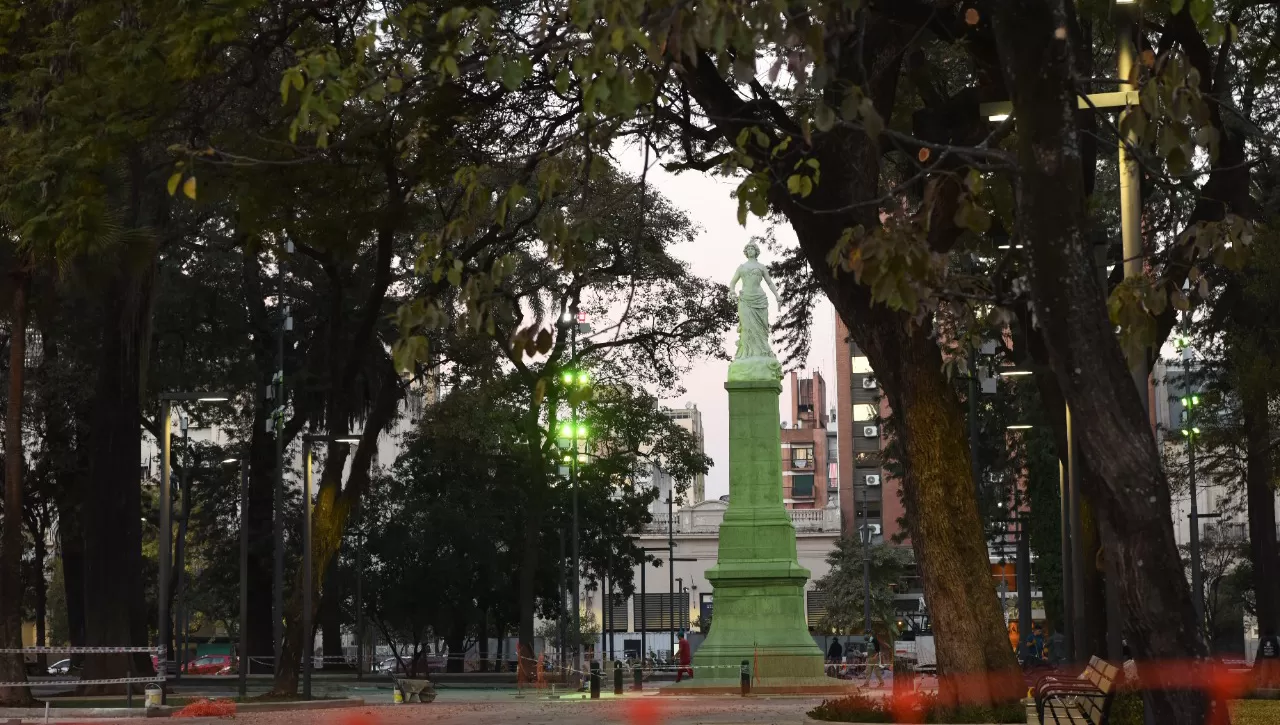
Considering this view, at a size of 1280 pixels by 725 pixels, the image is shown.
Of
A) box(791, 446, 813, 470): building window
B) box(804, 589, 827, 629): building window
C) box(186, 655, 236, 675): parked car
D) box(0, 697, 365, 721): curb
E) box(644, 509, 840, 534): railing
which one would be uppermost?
box(791, 446, 813, 470): building window

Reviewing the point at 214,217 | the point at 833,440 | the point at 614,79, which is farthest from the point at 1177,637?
the point at 833,440

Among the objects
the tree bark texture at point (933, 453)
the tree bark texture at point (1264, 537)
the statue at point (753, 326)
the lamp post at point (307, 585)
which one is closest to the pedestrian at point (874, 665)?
the statue at point (753, 326)

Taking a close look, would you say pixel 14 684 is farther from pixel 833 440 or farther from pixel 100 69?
pixel 833 440

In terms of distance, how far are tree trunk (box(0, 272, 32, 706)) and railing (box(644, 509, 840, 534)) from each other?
75.3 meters

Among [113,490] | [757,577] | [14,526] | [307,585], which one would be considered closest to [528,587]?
[757,577]

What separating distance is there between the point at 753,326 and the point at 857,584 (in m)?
49.7

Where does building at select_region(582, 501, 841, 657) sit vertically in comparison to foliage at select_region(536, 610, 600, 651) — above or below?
above

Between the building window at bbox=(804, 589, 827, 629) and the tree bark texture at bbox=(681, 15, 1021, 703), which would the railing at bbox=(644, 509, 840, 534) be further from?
the tree bark texture at bbox=(681, 15, 1021, 703)

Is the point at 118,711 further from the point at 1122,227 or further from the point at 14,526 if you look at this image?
the point at 1122,227

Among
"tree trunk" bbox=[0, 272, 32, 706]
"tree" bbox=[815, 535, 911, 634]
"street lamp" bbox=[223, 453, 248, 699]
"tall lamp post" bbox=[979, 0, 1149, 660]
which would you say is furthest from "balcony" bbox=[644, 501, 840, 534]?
"tall lamp post" bbox=[979, 0, 1149, 660]

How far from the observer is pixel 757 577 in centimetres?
3756

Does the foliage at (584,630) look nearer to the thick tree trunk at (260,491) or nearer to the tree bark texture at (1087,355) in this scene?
the thick tree trunk at (260,491)

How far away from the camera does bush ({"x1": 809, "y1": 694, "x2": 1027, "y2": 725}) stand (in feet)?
49.1

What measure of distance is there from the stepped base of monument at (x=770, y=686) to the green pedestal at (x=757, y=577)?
35mm
